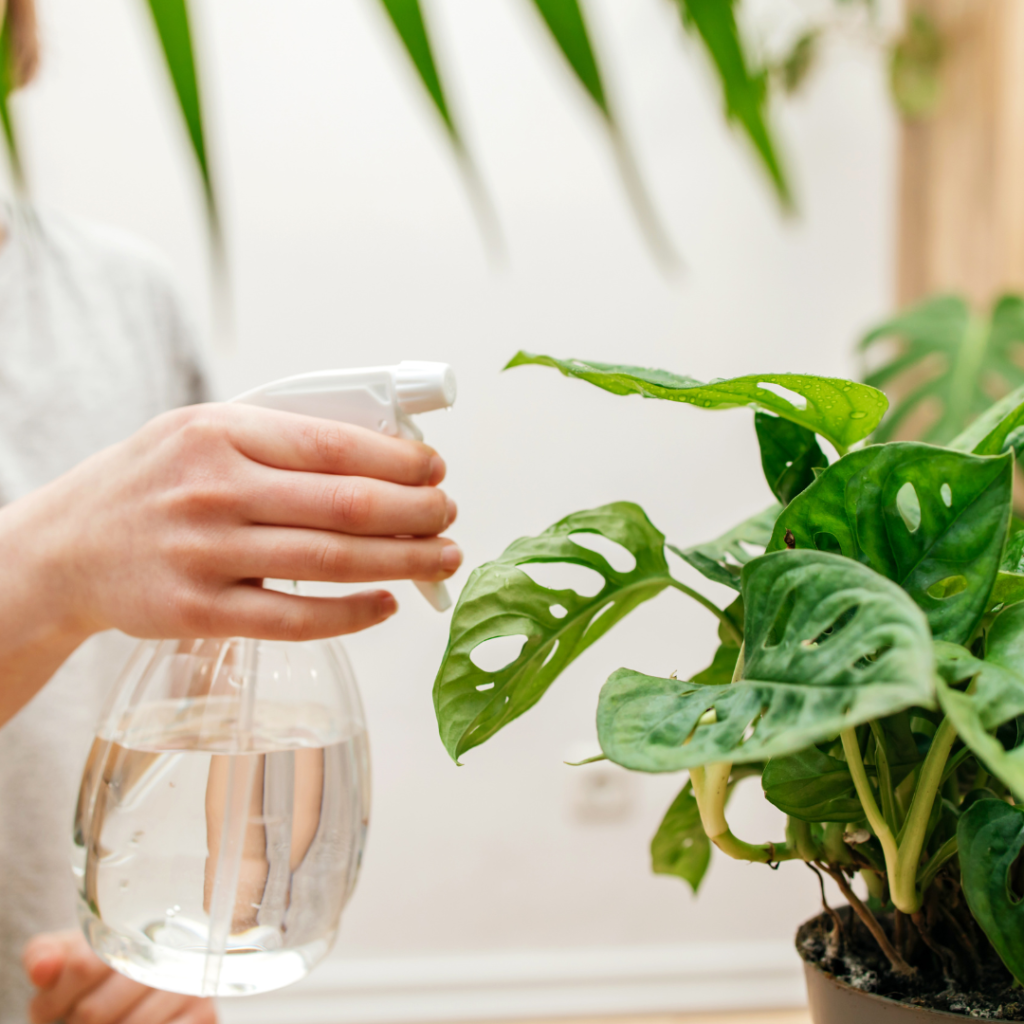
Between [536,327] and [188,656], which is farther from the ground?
[536,327]

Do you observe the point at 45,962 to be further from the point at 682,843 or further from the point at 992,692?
the point at 992,692

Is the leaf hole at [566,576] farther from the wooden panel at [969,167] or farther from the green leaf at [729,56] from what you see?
the green leaf at [729,56]

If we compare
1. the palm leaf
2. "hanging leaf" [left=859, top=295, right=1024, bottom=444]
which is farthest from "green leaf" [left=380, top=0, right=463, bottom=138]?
"hanging leaf" [left=859, top=295, right=1024, bottom=444]

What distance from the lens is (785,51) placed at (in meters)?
1.55

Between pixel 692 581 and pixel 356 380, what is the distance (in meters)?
1.04

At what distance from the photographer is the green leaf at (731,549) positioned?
34cm

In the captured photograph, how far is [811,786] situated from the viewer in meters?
0.27

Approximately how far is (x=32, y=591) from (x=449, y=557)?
22 centimetres

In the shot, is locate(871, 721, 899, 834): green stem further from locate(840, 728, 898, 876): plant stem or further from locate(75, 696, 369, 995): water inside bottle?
locate(75, 696, 369, 995): water inside bottle

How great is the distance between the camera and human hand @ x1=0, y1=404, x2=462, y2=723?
35cm

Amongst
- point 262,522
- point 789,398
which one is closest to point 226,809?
point 262,522

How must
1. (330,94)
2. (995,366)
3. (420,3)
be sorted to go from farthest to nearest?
1. (330,94)
2. (995,366)
3. (420,3)

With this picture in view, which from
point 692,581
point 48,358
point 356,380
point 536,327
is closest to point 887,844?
point 356,380

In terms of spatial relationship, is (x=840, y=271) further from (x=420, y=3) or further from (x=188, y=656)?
(x=420, y=3)
